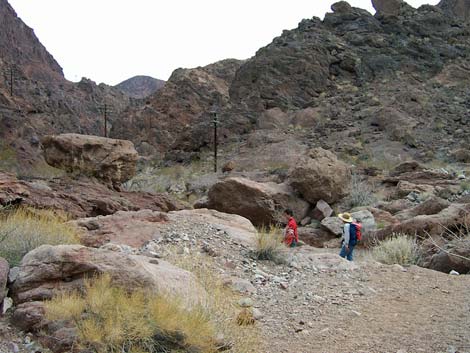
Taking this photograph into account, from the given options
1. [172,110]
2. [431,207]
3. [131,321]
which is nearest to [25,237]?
[131,321]

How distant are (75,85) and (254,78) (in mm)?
62385

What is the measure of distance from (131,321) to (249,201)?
13398 millimetres

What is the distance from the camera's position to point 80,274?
16.6ft

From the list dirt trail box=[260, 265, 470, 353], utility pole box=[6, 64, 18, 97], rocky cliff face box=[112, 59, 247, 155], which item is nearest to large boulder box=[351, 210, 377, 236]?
dirt trail box=[260, 265, 470, 353]

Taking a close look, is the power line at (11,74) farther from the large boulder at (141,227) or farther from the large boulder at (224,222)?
the large boulder at (141,227)

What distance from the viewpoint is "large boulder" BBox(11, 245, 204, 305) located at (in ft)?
15.9

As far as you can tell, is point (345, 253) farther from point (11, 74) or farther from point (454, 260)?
point (11, 74)

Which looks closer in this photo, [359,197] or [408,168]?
[359,197]

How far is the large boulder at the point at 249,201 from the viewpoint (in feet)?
57.0

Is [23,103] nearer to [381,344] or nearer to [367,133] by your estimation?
[367,133]

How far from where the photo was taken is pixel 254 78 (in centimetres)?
4397

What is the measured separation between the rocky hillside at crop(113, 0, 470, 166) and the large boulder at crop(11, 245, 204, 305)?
94.9ft

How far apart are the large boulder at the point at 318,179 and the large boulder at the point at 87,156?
6.36 m


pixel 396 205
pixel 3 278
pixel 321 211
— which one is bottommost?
pixel 321 211
